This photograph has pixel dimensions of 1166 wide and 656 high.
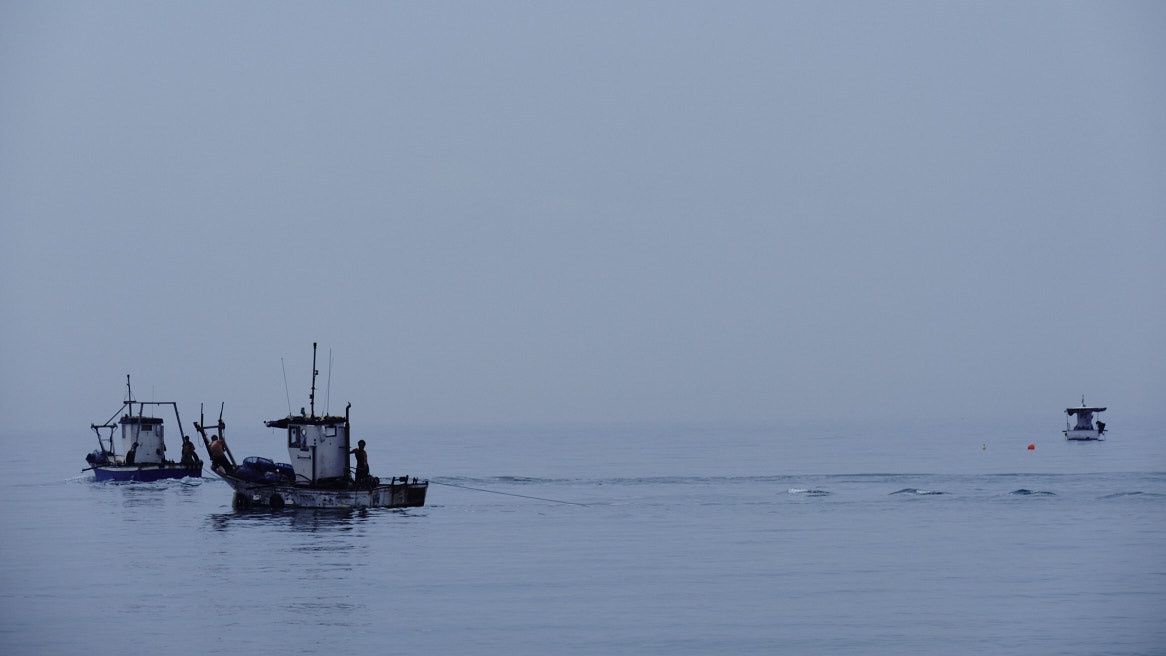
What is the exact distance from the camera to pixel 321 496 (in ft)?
190

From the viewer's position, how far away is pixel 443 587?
36.2 metres

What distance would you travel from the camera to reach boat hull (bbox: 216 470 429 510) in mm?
57875

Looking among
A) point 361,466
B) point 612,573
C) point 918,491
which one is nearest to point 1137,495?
point 918,491

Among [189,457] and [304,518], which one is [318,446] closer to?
[304,518]

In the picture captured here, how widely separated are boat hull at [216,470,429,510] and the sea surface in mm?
862

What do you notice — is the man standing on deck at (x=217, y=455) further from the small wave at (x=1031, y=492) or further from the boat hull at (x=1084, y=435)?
the boat hull at (x=1084, y=435)

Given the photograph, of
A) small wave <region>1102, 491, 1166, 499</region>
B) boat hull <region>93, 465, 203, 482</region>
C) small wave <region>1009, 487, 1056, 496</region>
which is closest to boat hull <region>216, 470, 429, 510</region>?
boat hull <region>93, 465, 203, 482</region>

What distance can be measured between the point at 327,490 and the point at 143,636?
96.3ft

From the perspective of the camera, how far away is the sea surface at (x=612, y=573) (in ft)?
92.1

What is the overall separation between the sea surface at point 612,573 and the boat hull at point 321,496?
33.9 inches

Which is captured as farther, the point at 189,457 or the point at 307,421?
the point at 189,457

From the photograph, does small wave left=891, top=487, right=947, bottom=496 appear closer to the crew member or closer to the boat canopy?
the boat canopy

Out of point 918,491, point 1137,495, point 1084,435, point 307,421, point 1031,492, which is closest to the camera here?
point 307,421

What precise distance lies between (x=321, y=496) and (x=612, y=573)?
23418 millimetres
